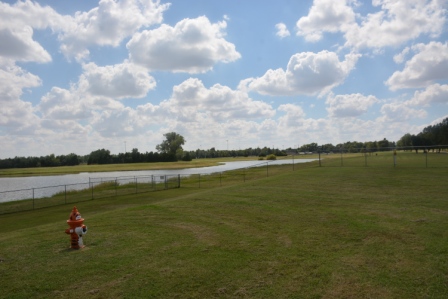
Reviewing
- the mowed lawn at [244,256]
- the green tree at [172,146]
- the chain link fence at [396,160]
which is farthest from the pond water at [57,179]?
the green tree at [172,146]

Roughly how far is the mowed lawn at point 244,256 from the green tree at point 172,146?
430 ft

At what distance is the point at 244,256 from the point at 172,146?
139 meters

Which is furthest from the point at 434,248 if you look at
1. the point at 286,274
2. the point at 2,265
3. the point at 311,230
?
the point at 2,265

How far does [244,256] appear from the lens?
8.08 meters

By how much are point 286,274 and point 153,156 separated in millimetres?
138515

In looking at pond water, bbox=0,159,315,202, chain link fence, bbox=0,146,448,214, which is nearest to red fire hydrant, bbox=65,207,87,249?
chain link fence, bbox=0,146,448,214

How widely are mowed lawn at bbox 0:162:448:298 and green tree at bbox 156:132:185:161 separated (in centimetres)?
13107

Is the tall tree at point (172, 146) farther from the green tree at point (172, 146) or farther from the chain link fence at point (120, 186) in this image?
the chain link fence at point (120, 186)

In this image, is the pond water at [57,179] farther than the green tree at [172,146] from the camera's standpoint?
No

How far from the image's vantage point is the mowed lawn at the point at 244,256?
6285 millimetres

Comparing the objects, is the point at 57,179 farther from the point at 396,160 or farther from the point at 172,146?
the point at 172,146

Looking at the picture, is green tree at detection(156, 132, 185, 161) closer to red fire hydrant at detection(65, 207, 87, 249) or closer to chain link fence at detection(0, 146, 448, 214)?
chain link fence at detection(0, 146, 448, 214)

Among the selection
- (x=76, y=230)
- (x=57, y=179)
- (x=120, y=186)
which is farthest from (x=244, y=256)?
(x=57, y=179)

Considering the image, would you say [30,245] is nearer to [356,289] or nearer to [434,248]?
[356,289]
